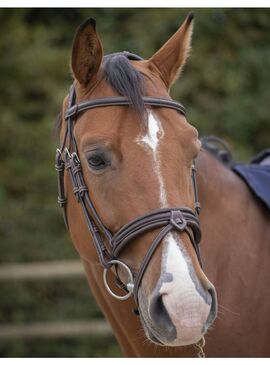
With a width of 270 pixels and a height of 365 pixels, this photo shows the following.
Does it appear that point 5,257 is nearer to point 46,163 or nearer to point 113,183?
point 46,163

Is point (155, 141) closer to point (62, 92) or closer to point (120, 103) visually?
point (120, 103)

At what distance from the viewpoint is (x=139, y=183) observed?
2.73 metres

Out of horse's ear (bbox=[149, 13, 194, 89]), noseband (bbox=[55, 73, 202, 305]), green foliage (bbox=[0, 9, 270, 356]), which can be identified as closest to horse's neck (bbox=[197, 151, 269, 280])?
noseband (bbox=[55, 73, 202, 305])

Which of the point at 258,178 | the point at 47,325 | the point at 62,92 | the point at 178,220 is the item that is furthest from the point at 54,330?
the point at 178,220

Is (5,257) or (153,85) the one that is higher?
(153,85)

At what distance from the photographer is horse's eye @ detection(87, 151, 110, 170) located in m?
2.84

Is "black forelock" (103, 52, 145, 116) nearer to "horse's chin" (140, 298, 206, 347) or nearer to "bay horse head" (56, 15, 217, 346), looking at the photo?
"bay horse head" (56, 15, 217, 346)

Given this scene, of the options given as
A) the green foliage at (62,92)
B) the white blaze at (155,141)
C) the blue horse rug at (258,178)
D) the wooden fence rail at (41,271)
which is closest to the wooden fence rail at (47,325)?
the wooden fence rail at (41,271)

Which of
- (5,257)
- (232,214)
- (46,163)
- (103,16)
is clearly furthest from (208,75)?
(232,214)

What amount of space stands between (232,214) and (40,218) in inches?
226

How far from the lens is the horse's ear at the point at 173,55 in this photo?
3.26 meters

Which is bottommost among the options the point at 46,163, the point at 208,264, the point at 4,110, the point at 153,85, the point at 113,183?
the point at 46,163

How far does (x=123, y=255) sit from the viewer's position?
2.79 metres

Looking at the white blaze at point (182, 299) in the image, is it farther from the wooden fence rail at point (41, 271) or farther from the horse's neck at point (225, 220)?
the wooden fence rail at point (41, 271)
